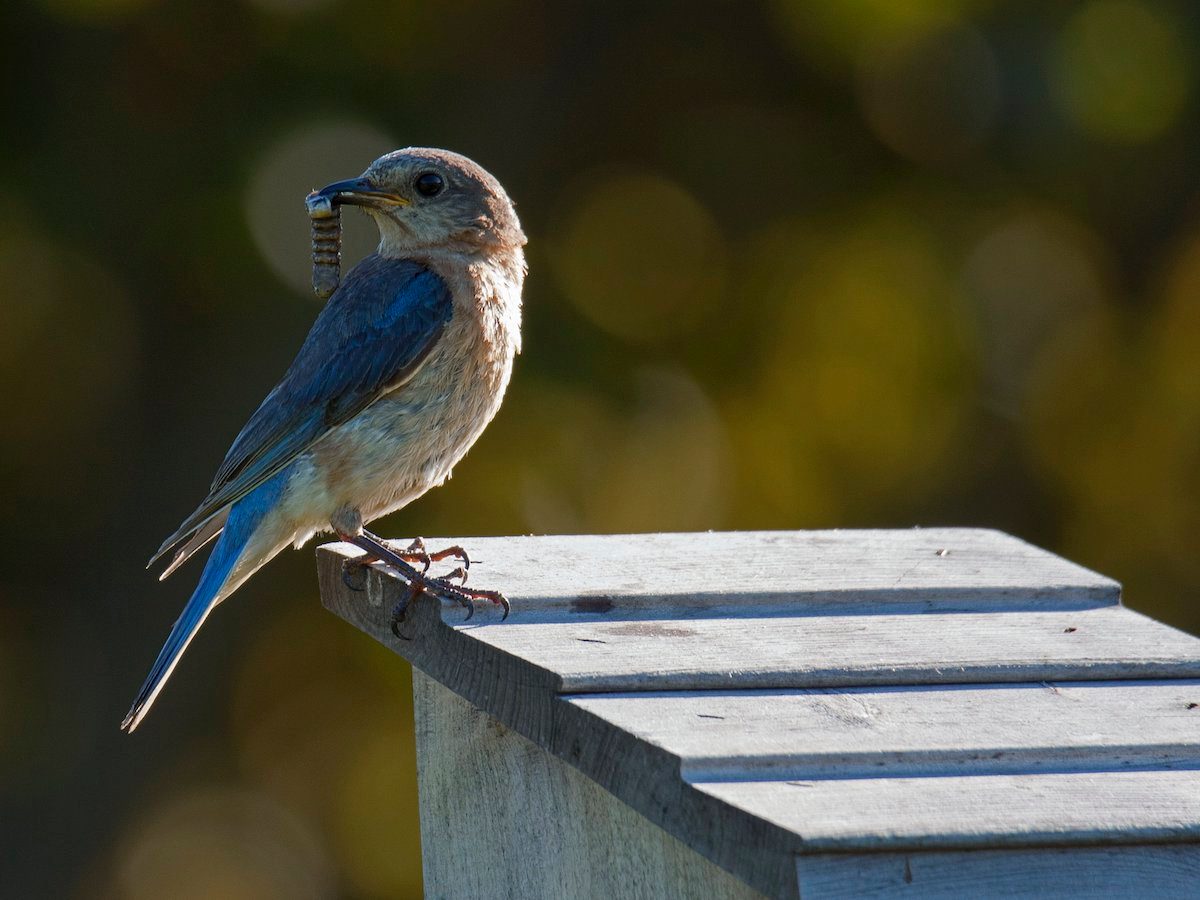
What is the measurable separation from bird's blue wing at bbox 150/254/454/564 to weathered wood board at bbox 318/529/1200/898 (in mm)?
338

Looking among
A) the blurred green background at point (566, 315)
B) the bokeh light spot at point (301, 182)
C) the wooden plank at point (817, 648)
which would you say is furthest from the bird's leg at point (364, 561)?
the blurred green background at point (566, 315)

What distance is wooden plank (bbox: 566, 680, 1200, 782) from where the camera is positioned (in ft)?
7.15

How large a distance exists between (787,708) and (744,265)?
5040 mm

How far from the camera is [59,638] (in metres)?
7.05

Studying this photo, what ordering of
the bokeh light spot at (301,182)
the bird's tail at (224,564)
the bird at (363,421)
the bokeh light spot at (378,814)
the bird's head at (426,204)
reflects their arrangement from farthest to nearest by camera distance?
the bokeh light spot at (378,814)
the bokeh light spot at (301,182)
the bird's head at (426,204)
the bird at (363,421)
the bird's tail at (224,564)

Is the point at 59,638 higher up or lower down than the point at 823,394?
lower down

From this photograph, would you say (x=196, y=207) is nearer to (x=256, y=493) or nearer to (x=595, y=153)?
(x=595, y=153)

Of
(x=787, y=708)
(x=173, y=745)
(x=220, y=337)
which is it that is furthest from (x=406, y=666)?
(x=787, y=708)

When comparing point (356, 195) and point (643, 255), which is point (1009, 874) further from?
point (643, 255)

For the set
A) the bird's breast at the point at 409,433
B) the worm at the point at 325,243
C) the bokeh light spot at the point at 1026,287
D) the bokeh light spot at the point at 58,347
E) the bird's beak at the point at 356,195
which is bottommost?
the bird's breast at the point at 409,433

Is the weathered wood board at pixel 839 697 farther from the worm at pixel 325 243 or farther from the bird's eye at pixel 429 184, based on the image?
the bird's eye at pixel 429 184

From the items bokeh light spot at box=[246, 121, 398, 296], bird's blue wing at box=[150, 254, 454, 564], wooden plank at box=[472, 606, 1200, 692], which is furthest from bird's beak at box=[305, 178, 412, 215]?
bokeh light spot at box=[246, 121, 398, 296]

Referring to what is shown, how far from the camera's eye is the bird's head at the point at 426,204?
4.42 metres

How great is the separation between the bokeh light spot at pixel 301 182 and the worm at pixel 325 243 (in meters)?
2.27
